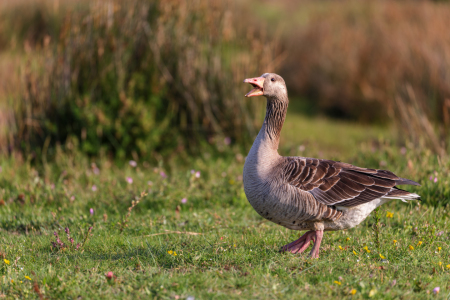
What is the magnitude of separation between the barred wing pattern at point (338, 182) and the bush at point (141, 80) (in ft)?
16.8

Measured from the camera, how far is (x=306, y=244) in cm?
538

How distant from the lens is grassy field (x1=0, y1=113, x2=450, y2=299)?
4.29m

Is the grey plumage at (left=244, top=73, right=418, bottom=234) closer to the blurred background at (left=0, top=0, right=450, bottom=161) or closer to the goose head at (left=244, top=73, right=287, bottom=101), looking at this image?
the goose head at (left=244, top=73, right=287, bottom=101)

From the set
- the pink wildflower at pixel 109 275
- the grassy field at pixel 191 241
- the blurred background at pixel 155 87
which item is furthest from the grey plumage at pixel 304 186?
the blurred background at pixel 155 87

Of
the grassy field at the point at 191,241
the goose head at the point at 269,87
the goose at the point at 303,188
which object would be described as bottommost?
the grassy field at the point at 191,241

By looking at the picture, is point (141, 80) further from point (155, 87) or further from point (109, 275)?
point (109, 275)

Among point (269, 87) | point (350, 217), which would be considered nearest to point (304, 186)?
point (350, 217)

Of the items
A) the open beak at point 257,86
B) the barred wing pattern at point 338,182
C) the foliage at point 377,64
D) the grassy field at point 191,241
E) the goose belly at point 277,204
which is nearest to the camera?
the grassy field at point 191,241

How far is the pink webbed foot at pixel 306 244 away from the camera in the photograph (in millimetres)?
5095

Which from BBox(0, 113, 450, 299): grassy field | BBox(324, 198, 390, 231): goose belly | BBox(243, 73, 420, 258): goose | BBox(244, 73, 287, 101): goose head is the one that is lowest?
BBox(0, 113, 450, 299): grassy field

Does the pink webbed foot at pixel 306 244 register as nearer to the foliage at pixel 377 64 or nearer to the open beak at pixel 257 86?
the open beak at pixel 257 86

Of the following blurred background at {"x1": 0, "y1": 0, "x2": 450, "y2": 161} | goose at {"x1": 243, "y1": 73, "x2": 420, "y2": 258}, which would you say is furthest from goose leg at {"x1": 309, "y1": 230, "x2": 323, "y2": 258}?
blurred background at {"x1": 0, "y1": 0, "x2": 450, "y2": 161}

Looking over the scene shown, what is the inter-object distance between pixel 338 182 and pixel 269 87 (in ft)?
4.22

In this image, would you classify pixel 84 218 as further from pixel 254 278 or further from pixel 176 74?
pixel 176 74
